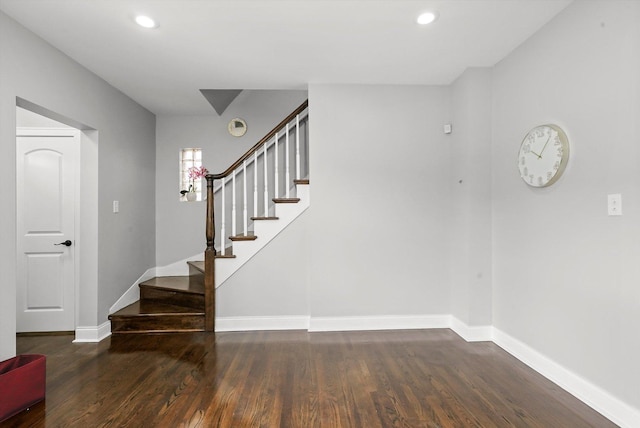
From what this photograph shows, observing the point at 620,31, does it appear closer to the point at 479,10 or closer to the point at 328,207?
the point at 479,10

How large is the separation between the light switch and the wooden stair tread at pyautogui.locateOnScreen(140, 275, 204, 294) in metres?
3.63

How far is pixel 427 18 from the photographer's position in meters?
2.53

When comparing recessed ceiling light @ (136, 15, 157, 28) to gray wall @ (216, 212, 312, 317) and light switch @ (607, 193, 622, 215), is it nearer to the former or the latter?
gray wall @ (216, 212, 312, 317)

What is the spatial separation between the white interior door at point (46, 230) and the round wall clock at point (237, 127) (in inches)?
72.0

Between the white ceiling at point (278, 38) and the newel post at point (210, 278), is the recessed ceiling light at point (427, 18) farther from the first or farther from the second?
the newel post at point (210, 278)

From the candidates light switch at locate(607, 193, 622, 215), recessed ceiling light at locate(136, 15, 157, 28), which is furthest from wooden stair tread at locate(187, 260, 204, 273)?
light switch at locate(607, 193, 622, 215)

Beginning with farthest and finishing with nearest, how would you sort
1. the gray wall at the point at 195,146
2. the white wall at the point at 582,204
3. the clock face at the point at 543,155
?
the gray wall at the point at 195,146, the clock face at the point at 543,155, the white wall at the point at 582,204

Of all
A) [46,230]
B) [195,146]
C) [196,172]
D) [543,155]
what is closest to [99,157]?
[46,230]

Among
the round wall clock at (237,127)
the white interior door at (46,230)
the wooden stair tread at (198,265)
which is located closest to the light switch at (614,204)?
the wooden stair tread at (198,265)

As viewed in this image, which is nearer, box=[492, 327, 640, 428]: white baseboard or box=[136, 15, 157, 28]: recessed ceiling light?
box=[492, 327, 640, 428]: white baseboard

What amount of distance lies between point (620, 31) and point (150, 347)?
4300 millimetres

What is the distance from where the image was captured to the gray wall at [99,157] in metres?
2.43

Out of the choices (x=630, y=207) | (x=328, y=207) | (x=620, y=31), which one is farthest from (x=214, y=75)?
(x=630, y=207)

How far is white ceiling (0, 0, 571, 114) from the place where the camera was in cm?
238
